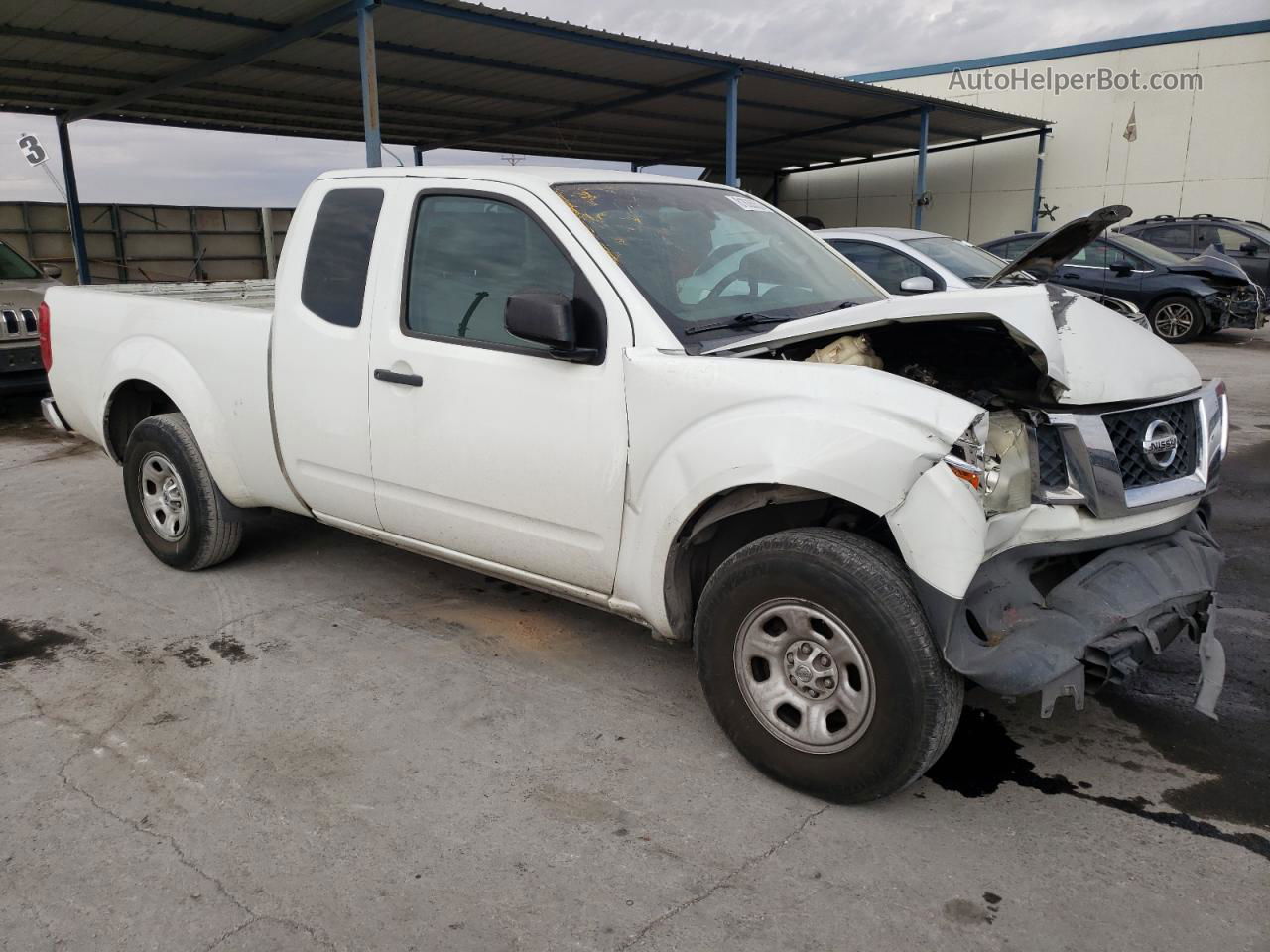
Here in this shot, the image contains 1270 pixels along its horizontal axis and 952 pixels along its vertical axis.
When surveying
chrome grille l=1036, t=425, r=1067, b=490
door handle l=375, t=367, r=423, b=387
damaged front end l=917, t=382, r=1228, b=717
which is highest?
door handle l=375, t=367, r=423, b=387

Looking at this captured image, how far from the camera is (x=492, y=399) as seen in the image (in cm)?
341

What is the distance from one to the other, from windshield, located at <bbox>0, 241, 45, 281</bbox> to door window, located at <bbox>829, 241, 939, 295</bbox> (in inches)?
327

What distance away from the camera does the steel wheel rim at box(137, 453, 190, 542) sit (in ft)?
15.6

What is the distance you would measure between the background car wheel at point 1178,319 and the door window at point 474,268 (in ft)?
41.8

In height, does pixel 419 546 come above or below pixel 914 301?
below

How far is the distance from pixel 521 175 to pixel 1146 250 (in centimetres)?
1318

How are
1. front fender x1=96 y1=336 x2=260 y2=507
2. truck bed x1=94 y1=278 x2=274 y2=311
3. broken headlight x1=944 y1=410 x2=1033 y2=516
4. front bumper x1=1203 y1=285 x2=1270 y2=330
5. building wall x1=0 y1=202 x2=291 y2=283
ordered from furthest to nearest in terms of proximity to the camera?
building wall x1=0 y1=202 x2=291 y2=283
front bumper x1=1203 y1=285 x2=1270 y2=330
truck bed x1=94 y1=278 x2=274 y2=311
front fender x1=96 y1=336 x2=260 y2=507
broken headlight x1=944 y1=410 x2=1033 y2=516

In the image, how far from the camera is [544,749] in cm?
318

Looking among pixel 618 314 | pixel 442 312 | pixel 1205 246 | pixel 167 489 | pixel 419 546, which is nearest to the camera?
pixel 618 314

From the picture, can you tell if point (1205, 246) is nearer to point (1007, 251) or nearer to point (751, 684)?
point (1007, 251)

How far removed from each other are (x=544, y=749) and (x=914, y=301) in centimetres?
189

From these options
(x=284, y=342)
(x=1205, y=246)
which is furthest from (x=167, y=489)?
(x=1205, y=246)

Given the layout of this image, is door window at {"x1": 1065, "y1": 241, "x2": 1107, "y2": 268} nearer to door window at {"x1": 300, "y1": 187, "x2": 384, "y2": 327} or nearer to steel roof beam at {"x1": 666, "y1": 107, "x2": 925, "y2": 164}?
steel roof beam at {"x1": 666, "y1": 107, "x2": 925, "y2": 164}

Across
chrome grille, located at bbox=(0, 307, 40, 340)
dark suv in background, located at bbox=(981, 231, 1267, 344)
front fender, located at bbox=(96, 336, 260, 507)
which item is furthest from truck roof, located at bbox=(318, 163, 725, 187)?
dark suv in background, located at bbox=(981, 231, 1267, 344)
